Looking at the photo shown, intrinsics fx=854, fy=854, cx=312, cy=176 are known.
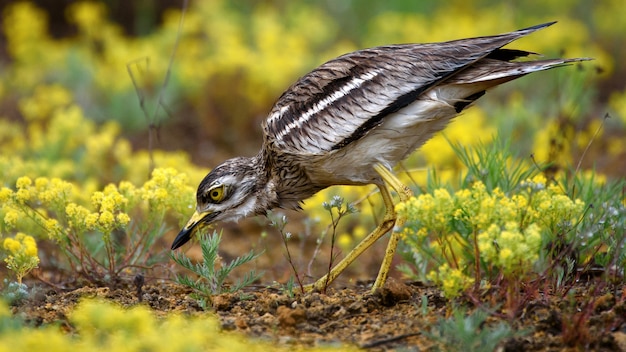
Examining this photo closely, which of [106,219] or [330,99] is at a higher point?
[330,99]

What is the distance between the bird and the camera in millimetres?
4621

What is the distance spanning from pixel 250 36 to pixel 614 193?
282 inches

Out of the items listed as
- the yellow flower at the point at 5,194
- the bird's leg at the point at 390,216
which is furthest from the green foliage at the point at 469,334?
the yellow flower at the point at 5,194

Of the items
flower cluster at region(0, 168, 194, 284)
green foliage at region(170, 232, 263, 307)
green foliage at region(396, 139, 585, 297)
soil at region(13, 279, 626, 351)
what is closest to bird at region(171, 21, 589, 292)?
flower cluster at region(0, 168, 194, 284)

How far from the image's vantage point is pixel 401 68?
4.71 meters

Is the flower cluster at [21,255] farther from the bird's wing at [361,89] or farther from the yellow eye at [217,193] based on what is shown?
the bird's wing at [361,89]

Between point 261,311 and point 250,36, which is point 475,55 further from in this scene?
point 250,36

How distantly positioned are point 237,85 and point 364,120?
173 inches

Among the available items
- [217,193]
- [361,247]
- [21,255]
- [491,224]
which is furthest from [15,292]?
[491,224]

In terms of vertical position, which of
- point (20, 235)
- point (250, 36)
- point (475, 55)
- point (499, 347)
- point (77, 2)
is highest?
point (77, 2)

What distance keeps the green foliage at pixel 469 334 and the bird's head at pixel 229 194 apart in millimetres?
1769

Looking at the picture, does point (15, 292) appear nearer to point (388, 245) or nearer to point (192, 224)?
point (192, 224)

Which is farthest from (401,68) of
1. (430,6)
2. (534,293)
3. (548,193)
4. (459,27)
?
(430,6)

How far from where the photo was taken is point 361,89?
4.71 meters
